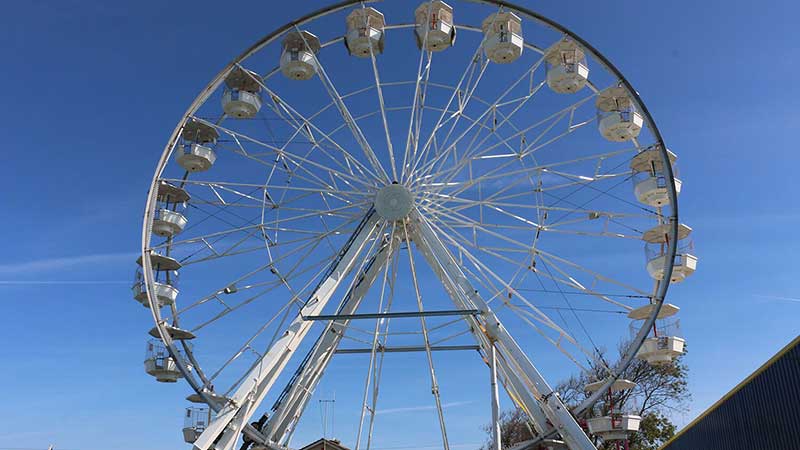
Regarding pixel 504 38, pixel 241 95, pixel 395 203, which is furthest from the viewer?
pixel 241 95

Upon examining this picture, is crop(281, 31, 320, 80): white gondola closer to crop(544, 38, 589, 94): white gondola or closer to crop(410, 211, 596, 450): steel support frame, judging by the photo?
crop(410, 211, 596, 450): steel support frame

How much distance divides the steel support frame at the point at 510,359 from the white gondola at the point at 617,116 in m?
5.84

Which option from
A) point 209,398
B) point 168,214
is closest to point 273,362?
point 209,398

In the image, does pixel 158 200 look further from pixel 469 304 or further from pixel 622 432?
pixel 622 432

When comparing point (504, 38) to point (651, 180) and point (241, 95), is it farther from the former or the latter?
point (241, 95)

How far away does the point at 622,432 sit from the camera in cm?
1692

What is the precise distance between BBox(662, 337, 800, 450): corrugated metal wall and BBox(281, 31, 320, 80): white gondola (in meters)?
14.1

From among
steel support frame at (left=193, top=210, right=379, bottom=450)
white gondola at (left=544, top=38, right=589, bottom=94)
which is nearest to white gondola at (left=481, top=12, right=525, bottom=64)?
white gondola at (left=544, top=38, right=589, bottom=94)

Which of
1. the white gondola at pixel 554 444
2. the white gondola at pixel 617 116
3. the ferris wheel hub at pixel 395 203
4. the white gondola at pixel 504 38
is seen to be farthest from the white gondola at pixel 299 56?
the white gondola at pixel 554 444

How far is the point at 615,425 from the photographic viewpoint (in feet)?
55.6

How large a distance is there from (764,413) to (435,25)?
1304cm

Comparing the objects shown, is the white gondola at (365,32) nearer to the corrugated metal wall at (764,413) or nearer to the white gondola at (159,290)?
the white gondola at (159,290)

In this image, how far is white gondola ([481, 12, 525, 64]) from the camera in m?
19.6

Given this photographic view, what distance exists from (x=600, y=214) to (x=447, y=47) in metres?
6.59
